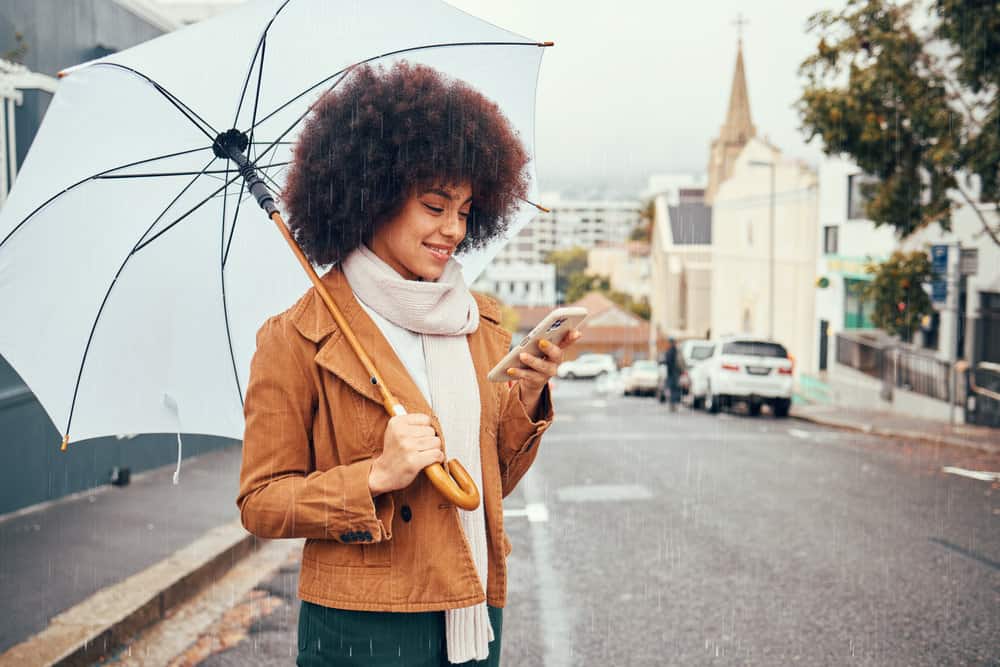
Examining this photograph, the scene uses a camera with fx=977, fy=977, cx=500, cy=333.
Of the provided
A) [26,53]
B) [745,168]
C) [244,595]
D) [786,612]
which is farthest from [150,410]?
[745,168]

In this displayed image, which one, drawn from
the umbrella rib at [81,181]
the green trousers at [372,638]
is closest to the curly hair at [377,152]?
the umbrella rib at [81,181]

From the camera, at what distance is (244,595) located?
593 centimetres

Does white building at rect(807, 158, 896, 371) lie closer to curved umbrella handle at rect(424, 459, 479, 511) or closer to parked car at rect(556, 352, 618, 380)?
curved umbrella handle at rect(424, 459, 479, 511)

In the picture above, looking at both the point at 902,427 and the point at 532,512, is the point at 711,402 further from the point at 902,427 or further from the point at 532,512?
the point at 532,512

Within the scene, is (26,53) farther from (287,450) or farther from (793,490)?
(793,490)

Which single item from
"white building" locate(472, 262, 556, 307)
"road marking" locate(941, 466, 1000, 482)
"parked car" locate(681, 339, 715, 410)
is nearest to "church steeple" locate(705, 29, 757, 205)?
"parked car" locate(681, 339, 715, 410)

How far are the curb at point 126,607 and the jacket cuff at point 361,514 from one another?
284 centimetres

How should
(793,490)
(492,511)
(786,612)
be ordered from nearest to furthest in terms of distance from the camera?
(492,511) < (786,612) < (793,490)

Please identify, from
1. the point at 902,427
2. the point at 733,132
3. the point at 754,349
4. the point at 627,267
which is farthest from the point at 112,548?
the point at 627,267

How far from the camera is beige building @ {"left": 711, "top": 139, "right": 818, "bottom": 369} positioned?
37.0 meters

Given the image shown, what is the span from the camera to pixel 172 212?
2855 millimetres

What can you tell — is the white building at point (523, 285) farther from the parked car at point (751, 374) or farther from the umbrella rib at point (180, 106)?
the umbrella rib at point (180, 106)

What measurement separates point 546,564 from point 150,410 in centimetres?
415

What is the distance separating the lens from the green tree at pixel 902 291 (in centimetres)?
1505
